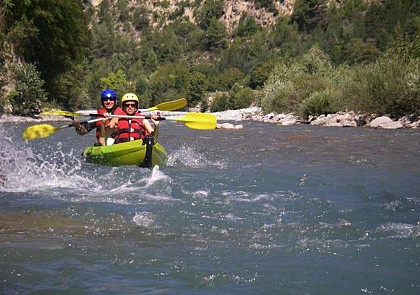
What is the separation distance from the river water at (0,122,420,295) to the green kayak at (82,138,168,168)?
167 mm

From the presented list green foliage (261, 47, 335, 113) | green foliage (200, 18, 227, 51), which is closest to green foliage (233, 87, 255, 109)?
green foliage (261, 47, 335, 113)

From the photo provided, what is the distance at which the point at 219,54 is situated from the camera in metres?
132

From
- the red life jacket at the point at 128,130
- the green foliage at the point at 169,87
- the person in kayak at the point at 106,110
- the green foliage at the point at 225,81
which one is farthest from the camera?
the green foliage at the point at 225,81

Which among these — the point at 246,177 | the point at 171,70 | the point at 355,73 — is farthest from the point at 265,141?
the point at 171,70

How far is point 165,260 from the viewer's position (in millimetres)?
4320

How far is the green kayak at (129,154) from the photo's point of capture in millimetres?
9328

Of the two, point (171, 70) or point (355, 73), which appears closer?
point (355, 73)

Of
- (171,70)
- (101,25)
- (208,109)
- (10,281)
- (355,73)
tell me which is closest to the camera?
(10,281)

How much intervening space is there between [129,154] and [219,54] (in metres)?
125

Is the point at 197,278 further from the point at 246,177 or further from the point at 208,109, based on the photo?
the point at 208,109

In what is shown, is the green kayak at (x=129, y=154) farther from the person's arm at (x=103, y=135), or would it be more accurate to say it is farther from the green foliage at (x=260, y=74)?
the green foliage at (x=260, y=74)

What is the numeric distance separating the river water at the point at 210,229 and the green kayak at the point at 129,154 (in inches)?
6.6

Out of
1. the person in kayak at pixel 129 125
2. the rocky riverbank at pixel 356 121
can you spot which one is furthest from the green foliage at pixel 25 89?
the person in kayak at pixel 129 125

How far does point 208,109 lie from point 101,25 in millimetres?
96486
